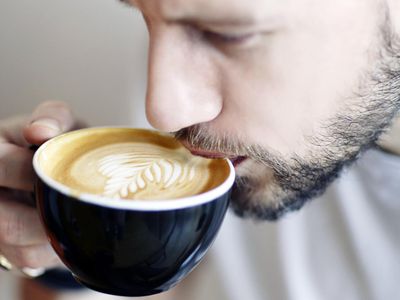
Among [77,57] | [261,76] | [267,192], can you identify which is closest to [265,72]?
[261,76]

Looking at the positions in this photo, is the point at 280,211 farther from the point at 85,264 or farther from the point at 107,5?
the point at 107,5

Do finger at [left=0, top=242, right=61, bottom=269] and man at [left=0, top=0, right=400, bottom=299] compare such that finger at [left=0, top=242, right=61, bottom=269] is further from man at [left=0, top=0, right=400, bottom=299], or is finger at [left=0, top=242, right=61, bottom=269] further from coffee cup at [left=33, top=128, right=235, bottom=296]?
coffee cup at [left=33, top=128, right=235, bottom=296]

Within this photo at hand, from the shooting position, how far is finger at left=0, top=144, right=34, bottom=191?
630 millimetres

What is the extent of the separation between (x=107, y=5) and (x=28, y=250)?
0.54 m

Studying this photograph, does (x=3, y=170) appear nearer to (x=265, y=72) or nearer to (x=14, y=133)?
(x=14, y=133)

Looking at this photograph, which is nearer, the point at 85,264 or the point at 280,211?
the point at 85,264

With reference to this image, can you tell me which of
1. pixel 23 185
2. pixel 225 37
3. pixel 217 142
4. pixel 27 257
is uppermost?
pixel 225 37

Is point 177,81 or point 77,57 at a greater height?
point 177,81

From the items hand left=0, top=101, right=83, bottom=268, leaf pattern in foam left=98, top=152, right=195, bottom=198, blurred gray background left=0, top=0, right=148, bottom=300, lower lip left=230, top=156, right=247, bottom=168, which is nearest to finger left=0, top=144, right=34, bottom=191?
hand left=0, top=101, right=83, bottom=268

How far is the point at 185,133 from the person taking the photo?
22.8 inches

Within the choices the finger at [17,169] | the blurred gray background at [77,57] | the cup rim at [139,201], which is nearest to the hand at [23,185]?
the finger at [17,169]

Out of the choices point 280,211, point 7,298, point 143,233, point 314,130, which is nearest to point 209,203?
point 143,233

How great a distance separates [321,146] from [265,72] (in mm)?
138

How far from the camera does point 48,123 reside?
641mm
